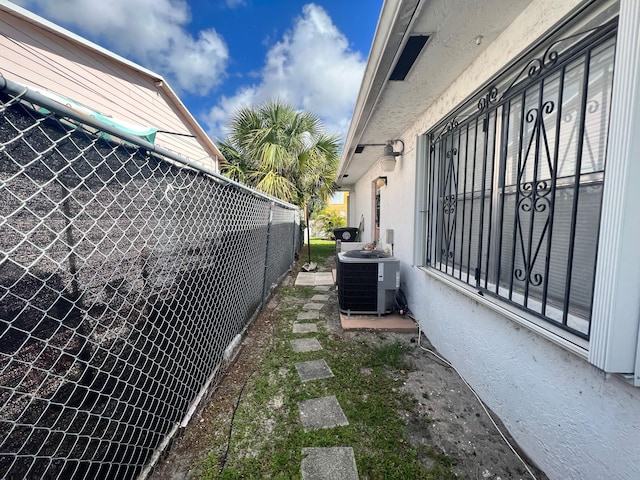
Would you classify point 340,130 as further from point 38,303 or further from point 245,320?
point 38,303

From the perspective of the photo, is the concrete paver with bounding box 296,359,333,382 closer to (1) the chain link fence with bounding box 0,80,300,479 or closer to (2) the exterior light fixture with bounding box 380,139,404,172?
(1) the chain link fence with bounding box 0,80,300,479

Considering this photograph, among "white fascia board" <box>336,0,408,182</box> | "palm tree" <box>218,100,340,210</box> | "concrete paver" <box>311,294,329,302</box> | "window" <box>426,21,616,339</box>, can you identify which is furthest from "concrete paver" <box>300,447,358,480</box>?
"palm tree" <box>218,100,340,210</box>

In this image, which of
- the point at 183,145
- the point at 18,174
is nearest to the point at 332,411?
the point at 18,174

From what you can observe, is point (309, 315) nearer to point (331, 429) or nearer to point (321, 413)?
point (321, 413)

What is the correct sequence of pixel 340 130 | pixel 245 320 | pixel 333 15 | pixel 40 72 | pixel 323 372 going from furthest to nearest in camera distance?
pixel 340 130 < pixel 333 15 < pixel 40 72 < pixel 245 320 < pixel 323 372

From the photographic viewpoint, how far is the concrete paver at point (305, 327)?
3.26 meters

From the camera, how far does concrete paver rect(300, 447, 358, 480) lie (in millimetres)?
1441

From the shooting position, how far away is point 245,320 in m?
3.15

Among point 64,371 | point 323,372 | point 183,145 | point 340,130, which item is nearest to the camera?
point 64,371

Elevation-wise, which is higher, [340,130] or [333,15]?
[333,15]

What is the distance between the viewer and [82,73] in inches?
175

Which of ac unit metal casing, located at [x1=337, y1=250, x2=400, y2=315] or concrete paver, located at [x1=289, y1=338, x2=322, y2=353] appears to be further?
ac unit metal casing, located at [x1=337, y1=250, x2=400, y2=315]

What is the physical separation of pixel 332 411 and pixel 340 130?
8169 mm

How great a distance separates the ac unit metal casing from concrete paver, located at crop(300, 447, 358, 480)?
6.73 ft
